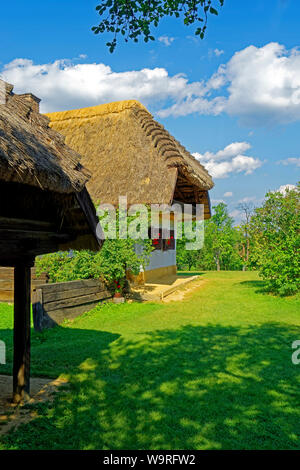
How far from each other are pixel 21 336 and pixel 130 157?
31.3 ft

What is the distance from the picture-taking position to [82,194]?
407 centimetres

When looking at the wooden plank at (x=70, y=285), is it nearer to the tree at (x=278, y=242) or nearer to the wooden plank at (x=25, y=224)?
the wooden plank at (x=25, y=224)

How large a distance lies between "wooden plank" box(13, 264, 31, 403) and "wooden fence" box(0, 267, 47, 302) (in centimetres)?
631

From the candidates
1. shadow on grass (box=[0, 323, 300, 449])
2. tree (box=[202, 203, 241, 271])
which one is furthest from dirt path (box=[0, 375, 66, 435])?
tree (box=[202, 203, 241, 271])

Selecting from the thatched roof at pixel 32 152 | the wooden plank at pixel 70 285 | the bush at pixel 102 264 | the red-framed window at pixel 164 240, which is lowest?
the wooden plank at pixel 70 285

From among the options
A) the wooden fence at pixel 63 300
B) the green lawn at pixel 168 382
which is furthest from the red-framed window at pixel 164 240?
the green lawn at pixel 168 382

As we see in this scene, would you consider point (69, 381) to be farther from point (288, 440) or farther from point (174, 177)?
A: point (174, 177)

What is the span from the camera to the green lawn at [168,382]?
3.42 m

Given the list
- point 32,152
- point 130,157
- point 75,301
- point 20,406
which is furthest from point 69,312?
point 130,157

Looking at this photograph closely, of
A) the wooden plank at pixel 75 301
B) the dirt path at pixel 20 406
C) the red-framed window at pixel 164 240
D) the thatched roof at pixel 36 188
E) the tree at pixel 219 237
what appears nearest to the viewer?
the thatched roof at pixel 36 188

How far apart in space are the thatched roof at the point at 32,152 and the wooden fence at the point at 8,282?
263 inches

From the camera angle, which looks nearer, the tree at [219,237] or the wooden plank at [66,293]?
the wooden plank at [66,293]

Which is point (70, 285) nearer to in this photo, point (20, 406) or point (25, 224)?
point (20, 406)

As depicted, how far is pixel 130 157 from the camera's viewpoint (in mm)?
12867
